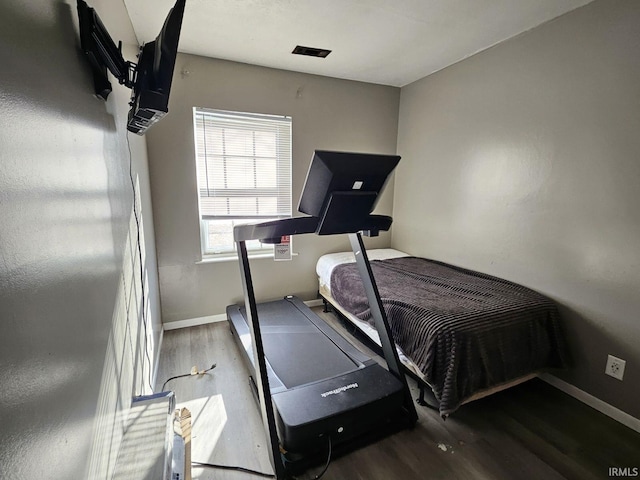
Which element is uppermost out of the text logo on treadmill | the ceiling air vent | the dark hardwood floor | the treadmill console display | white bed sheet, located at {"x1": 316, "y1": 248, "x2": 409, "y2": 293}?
the ceiling air vent

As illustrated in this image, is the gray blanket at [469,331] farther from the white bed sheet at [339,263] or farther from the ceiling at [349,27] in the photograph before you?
the ceiling at [349,27]

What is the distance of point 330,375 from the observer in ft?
6.51

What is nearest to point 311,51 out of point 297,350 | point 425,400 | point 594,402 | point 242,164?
point 242,164

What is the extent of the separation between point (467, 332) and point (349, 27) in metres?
2.23

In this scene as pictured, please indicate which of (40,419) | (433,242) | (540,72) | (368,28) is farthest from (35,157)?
(433,242)

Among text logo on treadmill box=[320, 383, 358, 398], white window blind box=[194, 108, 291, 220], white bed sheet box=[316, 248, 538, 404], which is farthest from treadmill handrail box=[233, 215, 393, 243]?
white window blind box=[194, 108, 291, 220]

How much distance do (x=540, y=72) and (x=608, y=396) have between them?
2211mm

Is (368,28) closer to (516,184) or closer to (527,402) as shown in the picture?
(516,184)

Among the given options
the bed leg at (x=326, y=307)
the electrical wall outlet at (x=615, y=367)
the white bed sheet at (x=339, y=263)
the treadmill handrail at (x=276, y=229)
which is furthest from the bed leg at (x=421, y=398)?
the bed leg at (x=326, y=307)

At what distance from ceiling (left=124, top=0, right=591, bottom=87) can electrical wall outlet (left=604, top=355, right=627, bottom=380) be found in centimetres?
222

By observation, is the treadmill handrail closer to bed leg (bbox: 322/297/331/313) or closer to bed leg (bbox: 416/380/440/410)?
bed leg (bbox: 416/380/440/410)

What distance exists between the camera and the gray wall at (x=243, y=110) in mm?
2744

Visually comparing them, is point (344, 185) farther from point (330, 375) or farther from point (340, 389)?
point (330, 375)

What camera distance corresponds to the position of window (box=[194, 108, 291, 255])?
114 inches
